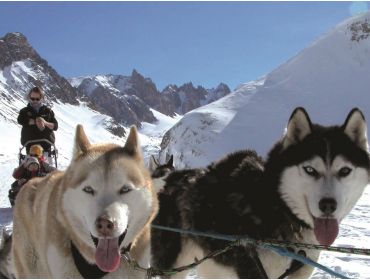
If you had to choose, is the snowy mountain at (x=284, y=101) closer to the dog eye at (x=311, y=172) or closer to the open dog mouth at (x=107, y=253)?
the dog eye at (x=311, y=172)

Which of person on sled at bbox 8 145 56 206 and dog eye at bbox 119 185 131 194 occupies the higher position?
person on sled at bbox 8 145 56 206

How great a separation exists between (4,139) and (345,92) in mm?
61935

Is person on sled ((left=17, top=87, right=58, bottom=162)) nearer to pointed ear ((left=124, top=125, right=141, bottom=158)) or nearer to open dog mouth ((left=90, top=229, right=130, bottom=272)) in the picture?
pointed ear ((left=124, top=125, right=141, bottom=158))

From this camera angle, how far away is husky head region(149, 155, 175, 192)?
4.90 metres

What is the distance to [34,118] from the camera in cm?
744

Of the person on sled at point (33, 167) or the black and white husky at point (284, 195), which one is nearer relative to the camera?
the black and white husky at point (284, 195)

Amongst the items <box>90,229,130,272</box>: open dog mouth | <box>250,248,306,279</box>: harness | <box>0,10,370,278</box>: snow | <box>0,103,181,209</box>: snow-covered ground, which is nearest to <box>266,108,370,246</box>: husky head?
<box>250,248,306,279</box>: harness

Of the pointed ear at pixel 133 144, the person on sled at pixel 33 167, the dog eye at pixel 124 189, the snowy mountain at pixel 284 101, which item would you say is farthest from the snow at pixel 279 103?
the dog eye at pixel 124 189

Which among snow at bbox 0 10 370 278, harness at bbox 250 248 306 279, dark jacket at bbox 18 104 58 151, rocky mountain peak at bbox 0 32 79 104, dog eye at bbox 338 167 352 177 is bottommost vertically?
harness at bbox 250 248 306 279

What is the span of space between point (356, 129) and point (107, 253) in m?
2.13

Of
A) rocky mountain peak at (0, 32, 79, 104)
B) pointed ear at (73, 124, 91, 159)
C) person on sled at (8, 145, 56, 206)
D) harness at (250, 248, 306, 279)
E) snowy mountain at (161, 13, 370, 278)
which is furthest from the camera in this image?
rocky mountain peak at (0, 32, 79, 104)

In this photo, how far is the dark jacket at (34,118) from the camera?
24.6ft

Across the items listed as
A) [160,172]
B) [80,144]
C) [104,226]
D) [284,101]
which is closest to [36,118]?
[160,172]

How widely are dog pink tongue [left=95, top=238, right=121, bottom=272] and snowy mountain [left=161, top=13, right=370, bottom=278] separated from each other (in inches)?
864
